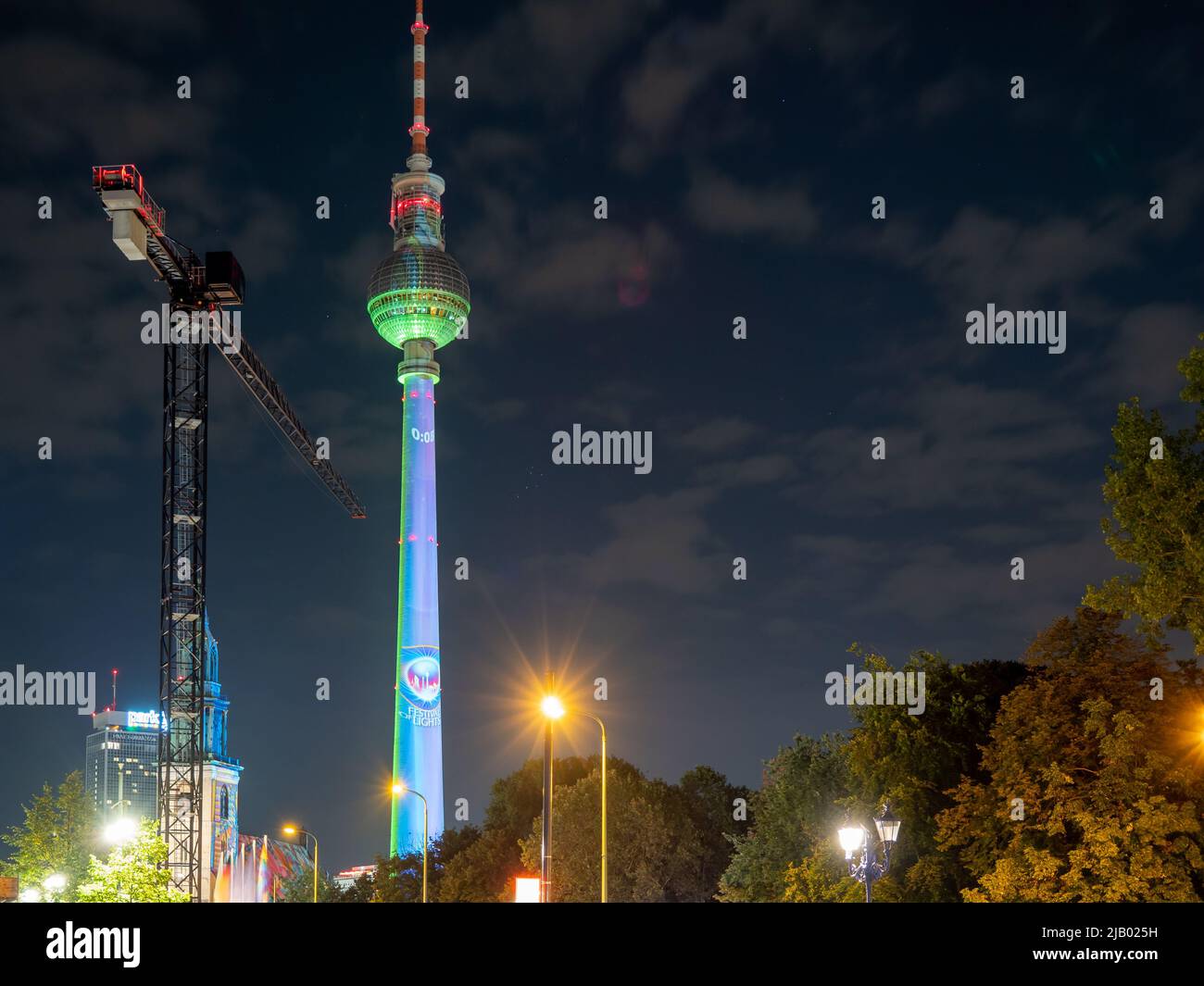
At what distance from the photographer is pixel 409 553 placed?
604ft

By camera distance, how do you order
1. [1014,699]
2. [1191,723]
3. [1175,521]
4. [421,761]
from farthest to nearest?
[421,761], [1014,699], [1191,723], [1175,521]

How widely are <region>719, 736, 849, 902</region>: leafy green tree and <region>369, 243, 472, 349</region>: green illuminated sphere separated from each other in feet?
395

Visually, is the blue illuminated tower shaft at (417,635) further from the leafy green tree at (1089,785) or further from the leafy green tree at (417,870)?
the leafy green tree at (1089,785)

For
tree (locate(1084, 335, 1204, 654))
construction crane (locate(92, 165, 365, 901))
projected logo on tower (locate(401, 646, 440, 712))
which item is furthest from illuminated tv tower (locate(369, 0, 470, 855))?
tree (locate(1084, 335, 1204, 654))

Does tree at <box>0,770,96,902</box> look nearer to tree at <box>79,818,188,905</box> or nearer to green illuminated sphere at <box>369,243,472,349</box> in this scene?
tree at <box>79,818,188,905</box>

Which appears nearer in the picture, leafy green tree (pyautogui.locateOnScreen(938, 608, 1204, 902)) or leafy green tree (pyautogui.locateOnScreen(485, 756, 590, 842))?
leafy green tree (pyautogui.locateOnScreen(938, 608, 1204, 902))

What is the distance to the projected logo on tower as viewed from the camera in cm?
18200

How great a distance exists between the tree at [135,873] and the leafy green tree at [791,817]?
96.8 feet

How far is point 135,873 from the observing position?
65.4m

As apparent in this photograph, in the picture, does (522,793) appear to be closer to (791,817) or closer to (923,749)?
(791,817)

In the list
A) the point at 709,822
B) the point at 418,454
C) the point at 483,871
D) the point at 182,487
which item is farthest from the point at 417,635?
the point at 182,487
